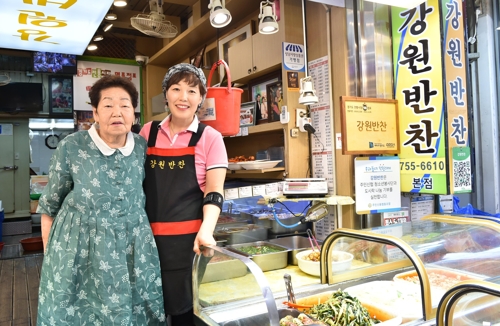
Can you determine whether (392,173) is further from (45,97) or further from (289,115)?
(45,97)

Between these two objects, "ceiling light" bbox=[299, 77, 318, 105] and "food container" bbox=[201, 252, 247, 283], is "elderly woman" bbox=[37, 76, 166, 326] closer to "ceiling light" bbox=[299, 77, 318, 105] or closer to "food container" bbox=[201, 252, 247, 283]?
"food container" bbox=[201, 252, 247, 283]

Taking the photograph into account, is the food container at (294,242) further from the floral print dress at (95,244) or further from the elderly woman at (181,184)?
the floral print dress at (95,244)

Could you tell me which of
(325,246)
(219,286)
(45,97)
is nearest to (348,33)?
(325,246)

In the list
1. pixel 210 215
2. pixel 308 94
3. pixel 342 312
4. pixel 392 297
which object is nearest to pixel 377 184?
pixel 308 94

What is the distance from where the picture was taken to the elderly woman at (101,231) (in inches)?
66.3

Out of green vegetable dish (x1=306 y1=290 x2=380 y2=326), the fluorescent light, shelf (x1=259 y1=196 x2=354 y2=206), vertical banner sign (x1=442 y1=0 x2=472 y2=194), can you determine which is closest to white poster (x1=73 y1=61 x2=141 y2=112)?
the fluorescent light

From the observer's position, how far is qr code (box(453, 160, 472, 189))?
3.16 metres

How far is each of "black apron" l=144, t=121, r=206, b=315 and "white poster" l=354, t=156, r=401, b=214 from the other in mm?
1762

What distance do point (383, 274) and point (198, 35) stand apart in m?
4.73

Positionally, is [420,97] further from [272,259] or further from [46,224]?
[46,224]

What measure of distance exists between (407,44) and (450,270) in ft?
6.44

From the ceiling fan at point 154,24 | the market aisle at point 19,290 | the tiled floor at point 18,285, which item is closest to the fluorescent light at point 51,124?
the tiled floor at point 18,285

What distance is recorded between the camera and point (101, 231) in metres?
1.71

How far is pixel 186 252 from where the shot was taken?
1920 millimetres
